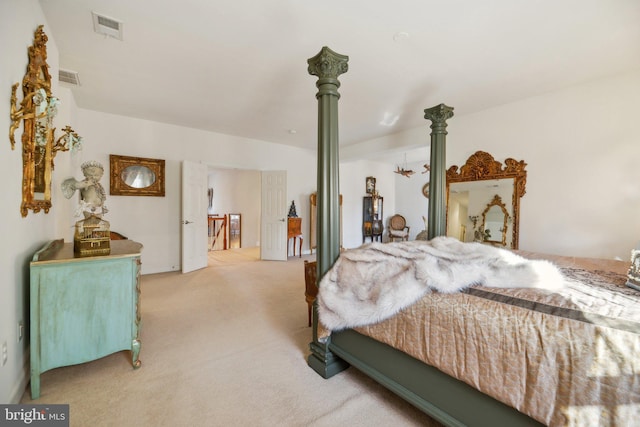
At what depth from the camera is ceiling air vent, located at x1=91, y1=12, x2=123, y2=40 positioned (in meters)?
2.14

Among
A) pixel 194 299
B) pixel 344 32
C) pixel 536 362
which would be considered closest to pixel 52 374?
pixel 194 299

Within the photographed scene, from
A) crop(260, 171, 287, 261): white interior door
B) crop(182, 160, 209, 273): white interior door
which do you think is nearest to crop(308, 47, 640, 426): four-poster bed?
crop(182, 160, 209, 273): white interior door

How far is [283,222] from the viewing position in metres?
6.12

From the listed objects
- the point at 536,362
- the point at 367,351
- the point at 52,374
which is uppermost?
the point at 536,362

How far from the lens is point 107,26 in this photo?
2.22m

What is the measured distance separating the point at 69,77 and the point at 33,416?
11.5ft

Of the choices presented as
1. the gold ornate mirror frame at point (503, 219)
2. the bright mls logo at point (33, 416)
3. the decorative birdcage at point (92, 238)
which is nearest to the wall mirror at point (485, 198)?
the gold ornate mirror frame at point (503, 219)

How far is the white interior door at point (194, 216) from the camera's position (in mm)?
4797

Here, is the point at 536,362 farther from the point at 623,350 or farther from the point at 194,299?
the point at 194,299

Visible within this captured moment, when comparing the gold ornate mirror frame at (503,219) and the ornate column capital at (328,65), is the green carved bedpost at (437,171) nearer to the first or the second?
the gold ornate mirror frame at (503,219)

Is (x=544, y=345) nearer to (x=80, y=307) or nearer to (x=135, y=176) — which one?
(x=80, y=307)

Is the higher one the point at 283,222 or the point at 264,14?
the point at 264,14

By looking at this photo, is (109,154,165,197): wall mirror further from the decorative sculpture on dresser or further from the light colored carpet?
the decorative sculpture on dresser

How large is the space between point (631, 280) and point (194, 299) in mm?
3994
